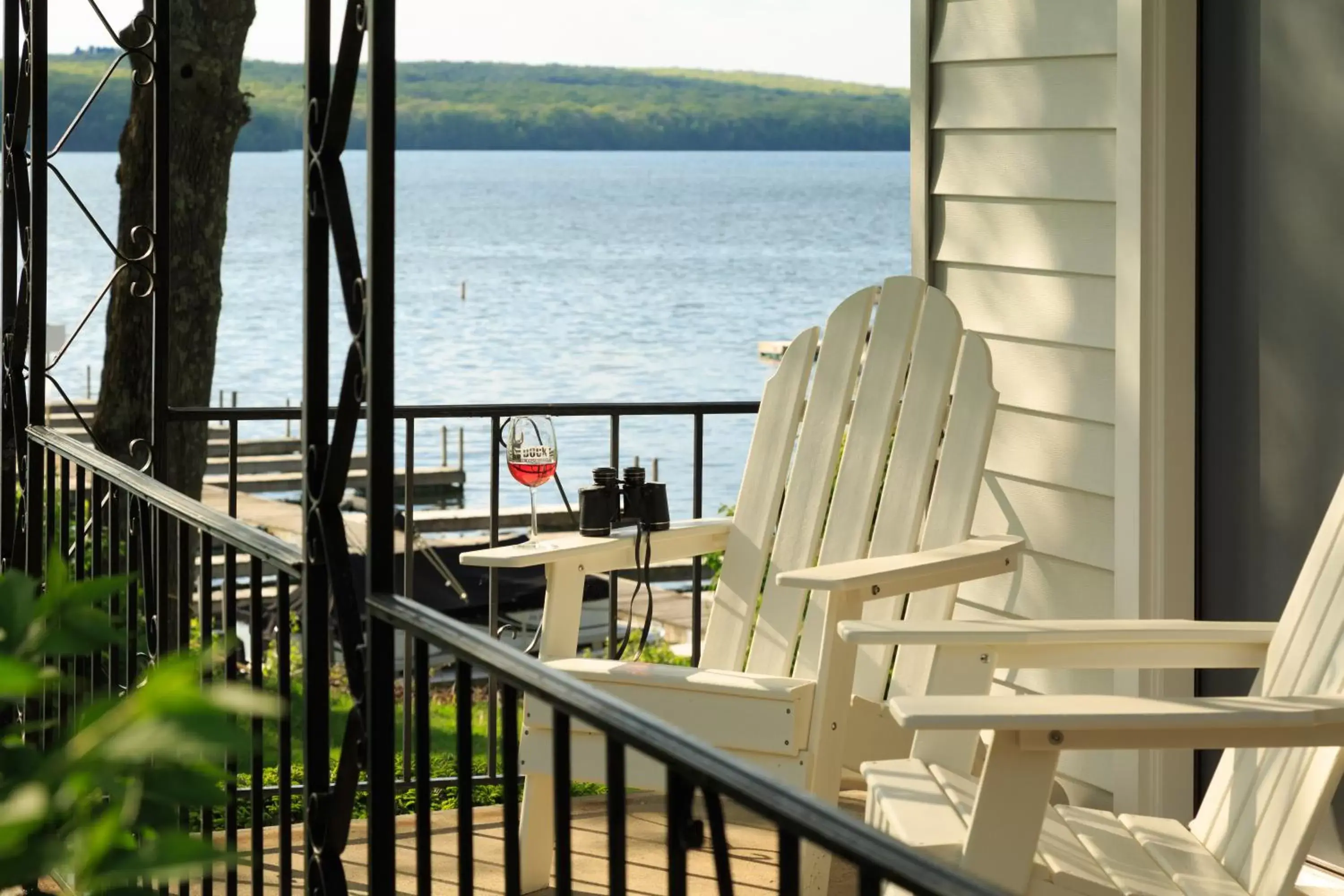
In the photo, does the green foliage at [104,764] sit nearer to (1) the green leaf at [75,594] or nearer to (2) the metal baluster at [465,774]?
(1) the green leaf at [75,594]

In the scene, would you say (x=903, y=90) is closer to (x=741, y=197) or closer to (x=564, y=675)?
(x=741, y=197)

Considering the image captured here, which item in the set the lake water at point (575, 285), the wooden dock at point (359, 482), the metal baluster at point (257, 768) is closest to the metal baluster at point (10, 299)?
the metal baluster at point (257, 768)

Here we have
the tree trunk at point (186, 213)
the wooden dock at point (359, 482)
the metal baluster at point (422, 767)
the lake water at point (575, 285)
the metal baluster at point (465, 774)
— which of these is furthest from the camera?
the lake water at point (575, 285)

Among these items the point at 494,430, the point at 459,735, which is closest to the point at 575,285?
the point at 494,430

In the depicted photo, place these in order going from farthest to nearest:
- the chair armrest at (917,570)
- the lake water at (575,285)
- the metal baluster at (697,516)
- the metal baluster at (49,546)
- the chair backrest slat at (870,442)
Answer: the lake water at (575,285)
the metal baluster at (697,516)
the chair backrest slat at (870,442)
the metal baluster at (49,546)
the chair armrest at (917,570)

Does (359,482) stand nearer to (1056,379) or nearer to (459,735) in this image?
(1056,379)

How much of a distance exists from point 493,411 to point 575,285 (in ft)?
145

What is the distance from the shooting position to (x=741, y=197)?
2625 inches

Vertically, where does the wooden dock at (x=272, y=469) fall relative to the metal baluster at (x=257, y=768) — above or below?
below

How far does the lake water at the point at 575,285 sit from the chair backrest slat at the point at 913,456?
18937 mm

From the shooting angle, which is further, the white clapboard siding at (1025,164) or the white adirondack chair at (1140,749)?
the white clapboard siding at (1025,164)

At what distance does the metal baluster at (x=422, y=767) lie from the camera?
1.61m

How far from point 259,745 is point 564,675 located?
1.73 feet

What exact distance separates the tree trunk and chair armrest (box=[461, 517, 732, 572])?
2.64m
